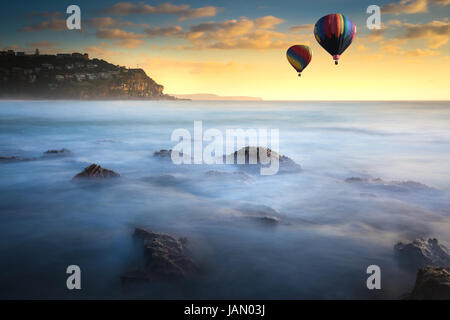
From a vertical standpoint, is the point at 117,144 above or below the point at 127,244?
above

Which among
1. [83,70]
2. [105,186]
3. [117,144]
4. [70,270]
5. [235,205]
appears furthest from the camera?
[83,70]

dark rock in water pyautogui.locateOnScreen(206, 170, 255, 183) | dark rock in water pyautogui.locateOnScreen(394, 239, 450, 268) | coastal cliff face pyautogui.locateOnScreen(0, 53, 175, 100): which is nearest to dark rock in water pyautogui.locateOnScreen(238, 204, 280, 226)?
dark rock in water pyautogui.locateOnScreen(206, 170, 255, 183)

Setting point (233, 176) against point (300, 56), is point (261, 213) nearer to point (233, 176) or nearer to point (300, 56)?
point (233, 176)

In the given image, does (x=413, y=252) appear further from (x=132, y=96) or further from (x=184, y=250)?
(x=132, y=96)

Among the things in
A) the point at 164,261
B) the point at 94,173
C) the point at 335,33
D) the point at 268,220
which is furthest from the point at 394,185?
the point at 94,173

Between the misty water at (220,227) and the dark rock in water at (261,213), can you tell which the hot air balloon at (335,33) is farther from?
the dark rock in water at (261,213)

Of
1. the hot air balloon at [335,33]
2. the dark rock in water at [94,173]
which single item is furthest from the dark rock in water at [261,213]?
the hot air balloon at [335,33]
